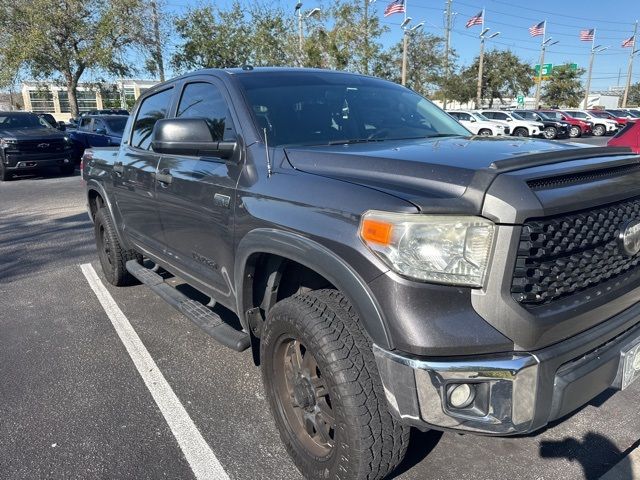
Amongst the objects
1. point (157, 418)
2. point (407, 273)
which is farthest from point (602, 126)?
point (407, 273)

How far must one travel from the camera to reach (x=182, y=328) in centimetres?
419

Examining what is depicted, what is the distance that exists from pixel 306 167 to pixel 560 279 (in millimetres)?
1186

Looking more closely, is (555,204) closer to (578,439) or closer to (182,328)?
(578,439)

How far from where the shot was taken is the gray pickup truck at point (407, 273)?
179cm

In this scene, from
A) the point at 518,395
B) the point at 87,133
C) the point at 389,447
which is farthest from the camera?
the point at 87,133

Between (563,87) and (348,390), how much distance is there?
6079cm

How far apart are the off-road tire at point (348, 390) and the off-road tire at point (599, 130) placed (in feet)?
113

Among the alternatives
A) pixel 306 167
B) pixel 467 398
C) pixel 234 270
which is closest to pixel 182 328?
pixel 234 270

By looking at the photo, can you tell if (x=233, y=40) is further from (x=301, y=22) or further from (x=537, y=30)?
(x=537, y=30)

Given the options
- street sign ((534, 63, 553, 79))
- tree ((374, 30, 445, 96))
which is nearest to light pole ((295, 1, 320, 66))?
tree ((374, 30, 445, 96))

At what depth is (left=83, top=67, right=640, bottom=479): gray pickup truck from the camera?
1.79 metres

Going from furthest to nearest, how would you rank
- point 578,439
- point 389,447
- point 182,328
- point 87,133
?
point 87,133 → point 182,328 → point 578,439 → point 389,447

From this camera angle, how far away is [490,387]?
1.77m

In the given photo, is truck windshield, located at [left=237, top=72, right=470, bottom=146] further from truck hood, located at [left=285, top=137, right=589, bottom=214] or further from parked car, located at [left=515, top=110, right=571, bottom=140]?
parked car, located at [left=515, top=110, right=571, bottom=140]
